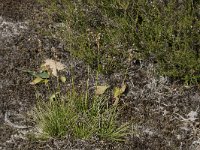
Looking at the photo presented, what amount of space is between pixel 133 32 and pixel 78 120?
0.85 metres

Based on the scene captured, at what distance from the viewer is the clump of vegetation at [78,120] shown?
3035 millimetres

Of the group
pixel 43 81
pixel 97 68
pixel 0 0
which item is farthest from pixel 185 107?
pixel 0 0

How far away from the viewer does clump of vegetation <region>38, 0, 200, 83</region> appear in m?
3.34

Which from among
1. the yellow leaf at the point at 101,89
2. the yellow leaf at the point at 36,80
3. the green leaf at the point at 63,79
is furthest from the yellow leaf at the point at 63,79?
the yellow leaf at the point at 101,89

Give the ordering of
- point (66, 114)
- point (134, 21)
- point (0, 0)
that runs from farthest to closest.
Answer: point (0, 0), point (134, 21), point (66, 114)

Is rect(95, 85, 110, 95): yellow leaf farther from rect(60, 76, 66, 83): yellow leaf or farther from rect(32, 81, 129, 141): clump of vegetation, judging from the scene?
rect(60, 76, 66, 83): yellow leaf

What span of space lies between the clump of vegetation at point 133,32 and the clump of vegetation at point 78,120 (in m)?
0.39

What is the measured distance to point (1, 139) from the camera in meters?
3.07

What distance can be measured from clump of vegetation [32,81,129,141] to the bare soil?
5cm

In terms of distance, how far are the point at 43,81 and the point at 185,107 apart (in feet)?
3.30

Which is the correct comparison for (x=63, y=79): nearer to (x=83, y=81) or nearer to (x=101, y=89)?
(x=83, y=81)

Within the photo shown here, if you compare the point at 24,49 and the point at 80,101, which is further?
the point at 24,49

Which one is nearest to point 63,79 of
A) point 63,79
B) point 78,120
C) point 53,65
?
point 63,79

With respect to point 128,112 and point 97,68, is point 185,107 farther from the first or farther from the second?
point 97,68
